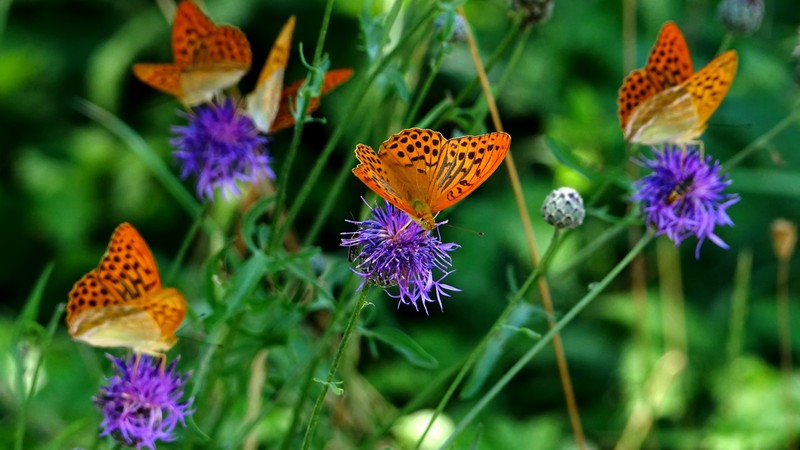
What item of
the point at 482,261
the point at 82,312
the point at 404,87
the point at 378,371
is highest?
the point at 404,87

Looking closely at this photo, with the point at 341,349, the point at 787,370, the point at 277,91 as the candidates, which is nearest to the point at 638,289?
the point at 787,370

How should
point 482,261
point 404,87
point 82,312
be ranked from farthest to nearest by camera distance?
point 482,261 → point 404,87 → point 82,312

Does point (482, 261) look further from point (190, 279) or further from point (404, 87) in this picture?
point (404, 87)

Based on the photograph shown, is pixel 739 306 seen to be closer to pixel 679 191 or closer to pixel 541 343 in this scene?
pixel 679 191

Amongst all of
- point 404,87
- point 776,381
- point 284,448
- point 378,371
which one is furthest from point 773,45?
point 284,448

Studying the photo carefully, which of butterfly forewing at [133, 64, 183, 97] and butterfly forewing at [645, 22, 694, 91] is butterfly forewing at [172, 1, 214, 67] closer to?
butterfly forewing at [133, 64, 183, 97]

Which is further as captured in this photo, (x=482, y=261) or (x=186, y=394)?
(x=482, y=261)

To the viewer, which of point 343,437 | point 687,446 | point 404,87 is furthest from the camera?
point 687,446

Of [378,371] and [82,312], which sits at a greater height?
[82,312]
